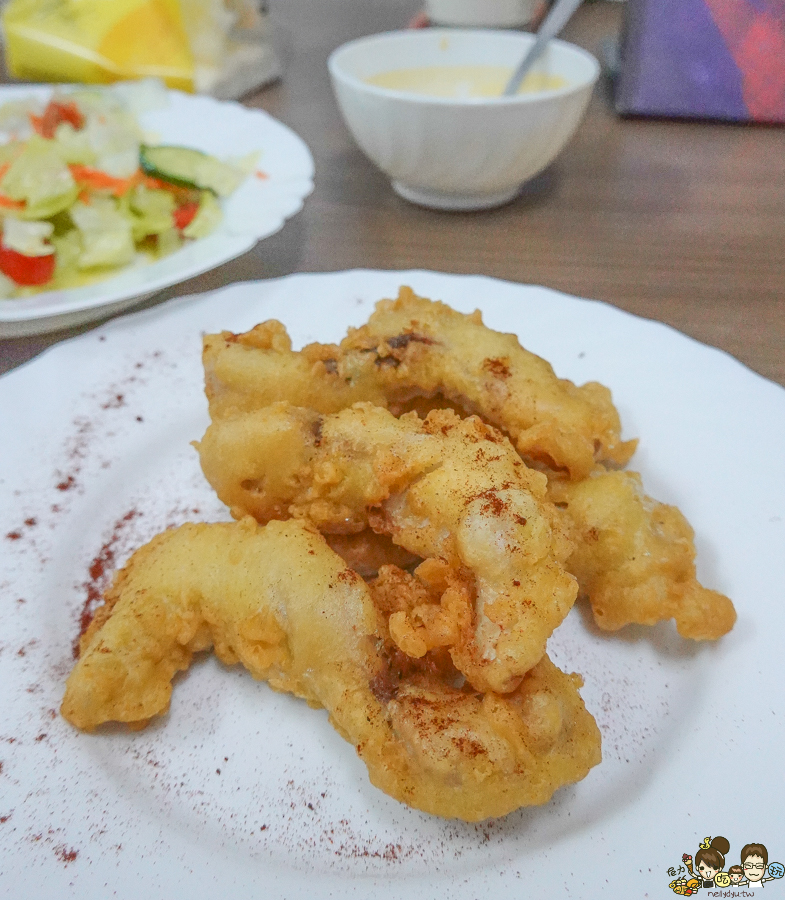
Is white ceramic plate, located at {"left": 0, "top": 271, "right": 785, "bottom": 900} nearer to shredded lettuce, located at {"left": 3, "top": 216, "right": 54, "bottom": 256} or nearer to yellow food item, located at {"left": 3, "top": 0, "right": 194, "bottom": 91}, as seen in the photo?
shredded lettuce, located at {"left": 3, "top": 216, "right": 54, "bottom": 256}

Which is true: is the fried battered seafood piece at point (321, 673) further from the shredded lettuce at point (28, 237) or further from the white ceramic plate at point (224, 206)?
the shredded lettuce at point (28, 237)

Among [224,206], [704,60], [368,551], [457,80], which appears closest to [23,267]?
[224,206]

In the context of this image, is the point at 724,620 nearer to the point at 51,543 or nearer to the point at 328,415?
the point at 328,415

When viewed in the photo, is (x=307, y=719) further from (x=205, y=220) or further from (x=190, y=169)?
(x=190, y=169)

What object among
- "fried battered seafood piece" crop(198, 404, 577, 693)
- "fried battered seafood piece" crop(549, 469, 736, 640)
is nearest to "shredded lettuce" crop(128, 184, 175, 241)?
"fried battered seafood piece" crop(198, 404, 577, 693)

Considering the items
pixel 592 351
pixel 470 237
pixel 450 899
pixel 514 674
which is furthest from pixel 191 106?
pixel 450 899

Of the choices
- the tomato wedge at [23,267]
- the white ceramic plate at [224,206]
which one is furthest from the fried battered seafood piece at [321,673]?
the tomato wedge at [23,267]
